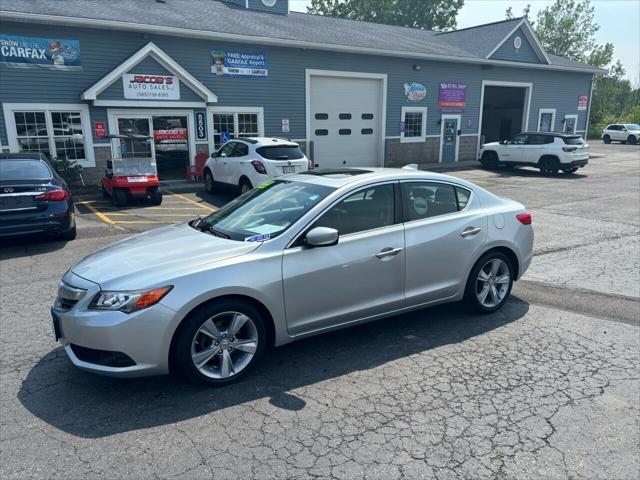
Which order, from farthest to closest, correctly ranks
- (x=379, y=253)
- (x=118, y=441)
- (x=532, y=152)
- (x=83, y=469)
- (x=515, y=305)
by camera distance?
1. (x=532, y=152)
2. (x=515, y=305)
3. (x=379, y=253)
4. (x=118, y=441)
5. (x=83, y=469)

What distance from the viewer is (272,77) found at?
57.7 ft

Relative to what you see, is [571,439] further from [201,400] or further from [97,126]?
[97,126]

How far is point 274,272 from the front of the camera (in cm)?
388

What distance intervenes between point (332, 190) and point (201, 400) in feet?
6.82

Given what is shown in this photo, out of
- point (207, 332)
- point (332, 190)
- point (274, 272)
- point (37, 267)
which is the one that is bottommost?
point (37, 267)

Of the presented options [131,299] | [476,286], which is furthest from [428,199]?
[131,299]

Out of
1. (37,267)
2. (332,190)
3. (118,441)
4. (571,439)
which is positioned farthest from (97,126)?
(571,439)

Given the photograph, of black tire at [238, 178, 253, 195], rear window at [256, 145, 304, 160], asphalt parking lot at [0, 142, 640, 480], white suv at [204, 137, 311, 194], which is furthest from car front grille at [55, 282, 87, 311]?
black tire at [238, 178, 253, 195]

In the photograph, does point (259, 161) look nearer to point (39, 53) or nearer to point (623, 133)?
point (39, 53)

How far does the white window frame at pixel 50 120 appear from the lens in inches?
527

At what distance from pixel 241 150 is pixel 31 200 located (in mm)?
5778

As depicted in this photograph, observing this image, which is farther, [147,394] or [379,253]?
[379,253]

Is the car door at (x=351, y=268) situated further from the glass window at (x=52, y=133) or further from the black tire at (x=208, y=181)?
the glass window at (x=52, y=133)

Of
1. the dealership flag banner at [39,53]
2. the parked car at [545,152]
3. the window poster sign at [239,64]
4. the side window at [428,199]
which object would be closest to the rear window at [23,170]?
the dealership flag banner at [39,53]
